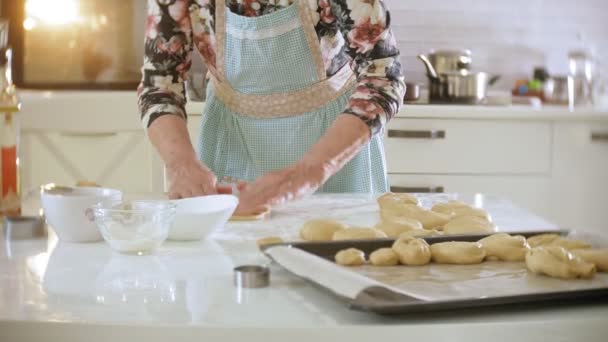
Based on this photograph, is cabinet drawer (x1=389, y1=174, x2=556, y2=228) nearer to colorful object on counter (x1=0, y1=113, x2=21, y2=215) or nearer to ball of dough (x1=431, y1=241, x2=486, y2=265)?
colorful object on counter (x1=0, y1=113, x2=21, y2=215)

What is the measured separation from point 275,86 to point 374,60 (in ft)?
0.90

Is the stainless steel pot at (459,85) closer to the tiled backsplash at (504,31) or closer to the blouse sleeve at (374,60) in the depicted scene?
the tiled backsplash at (504,31)

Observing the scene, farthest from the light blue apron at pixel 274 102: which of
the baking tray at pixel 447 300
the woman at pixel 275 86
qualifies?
the baking tray at pixel 447 300

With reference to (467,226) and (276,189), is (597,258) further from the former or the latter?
(276,189)

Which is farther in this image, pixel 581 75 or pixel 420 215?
pixel 581 75

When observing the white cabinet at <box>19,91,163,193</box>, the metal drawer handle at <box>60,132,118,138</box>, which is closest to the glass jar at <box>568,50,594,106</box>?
the white cabinet at <box>19,91,163,193</box>

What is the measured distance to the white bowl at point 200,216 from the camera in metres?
1.15

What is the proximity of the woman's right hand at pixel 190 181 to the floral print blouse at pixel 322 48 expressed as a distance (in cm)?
16

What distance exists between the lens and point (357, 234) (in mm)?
1068

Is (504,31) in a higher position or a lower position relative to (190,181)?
higher

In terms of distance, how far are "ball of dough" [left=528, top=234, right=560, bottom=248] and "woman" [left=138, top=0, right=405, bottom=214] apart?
Result: 0.43 metres

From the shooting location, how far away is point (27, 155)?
121 inches

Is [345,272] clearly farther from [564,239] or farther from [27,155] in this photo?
[27,155]

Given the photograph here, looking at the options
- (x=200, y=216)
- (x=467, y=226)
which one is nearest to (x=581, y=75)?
(x=467, y=226)
